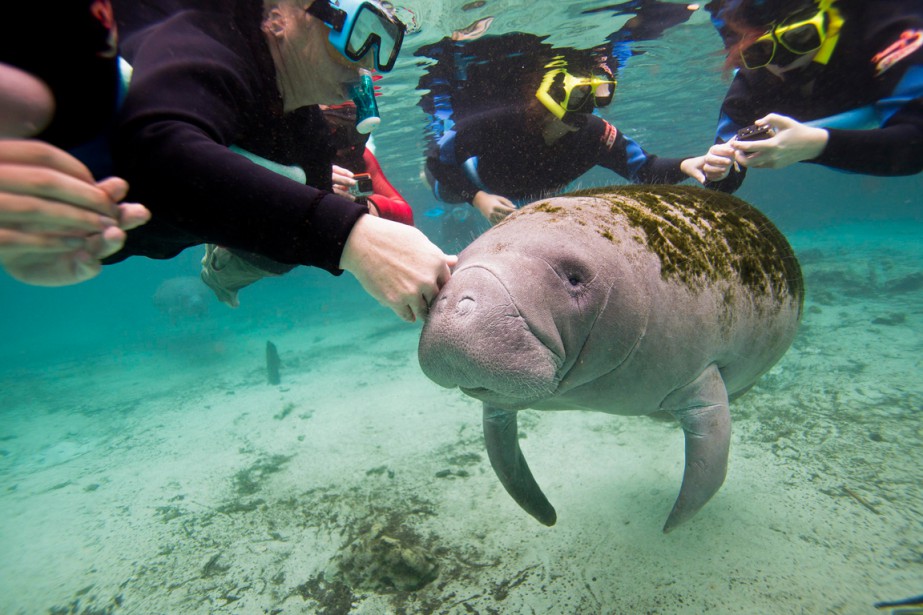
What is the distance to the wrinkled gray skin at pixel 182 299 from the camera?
63.6 ft

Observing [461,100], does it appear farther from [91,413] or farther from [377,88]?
[91,413]

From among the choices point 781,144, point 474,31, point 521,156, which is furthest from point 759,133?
point 474,31

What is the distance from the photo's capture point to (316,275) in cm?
3500

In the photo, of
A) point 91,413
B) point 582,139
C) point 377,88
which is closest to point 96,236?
point 582,139

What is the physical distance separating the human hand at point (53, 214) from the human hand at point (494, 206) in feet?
15.0

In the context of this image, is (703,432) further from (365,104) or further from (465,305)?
(365,104)

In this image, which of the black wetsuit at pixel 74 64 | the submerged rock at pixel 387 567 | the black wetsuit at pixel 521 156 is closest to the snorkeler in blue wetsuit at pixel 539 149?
the black wetsuit at pixel 521 156

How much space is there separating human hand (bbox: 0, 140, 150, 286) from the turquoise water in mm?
2603

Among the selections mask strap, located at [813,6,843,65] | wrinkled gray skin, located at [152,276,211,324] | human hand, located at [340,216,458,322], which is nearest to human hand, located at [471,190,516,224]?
mask strap, located at [813,6,843,65]

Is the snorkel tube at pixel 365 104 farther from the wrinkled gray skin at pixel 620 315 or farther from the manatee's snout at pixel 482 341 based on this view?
the manatee's snout at pixel 482 341

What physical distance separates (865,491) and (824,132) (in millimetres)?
2700

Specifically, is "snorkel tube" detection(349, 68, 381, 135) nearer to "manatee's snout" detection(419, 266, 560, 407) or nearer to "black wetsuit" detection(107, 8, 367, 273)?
"black wetsuit" detection(107, 8, 367, 273)

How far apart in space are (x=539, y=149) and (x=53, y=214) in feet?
22.0

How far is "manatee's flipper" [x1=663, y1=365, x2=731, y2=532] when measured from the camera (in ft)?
8.09
